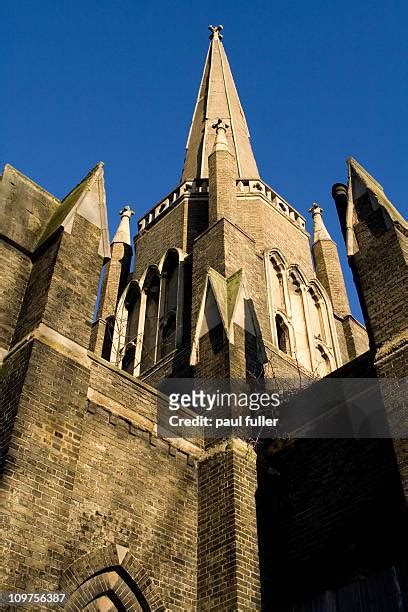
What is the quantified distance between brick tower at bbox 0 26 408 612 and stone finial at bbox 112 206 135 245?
11.9 metres

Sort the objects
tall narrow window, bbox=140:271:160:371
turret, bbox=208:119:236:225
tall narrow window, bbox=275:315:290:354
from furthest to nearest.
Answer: tall narrow window, bbox=275:315:290:354 < tall narrow window, bbox=140:271:160:371 < turret, bbox=208:119:236:225

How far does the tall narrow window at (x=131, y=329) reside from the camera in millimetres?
19750

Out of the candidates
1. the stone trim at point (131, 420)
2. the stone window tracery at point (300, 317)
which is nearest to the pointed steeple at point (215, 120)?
the stone window tracery at point (300, 317)

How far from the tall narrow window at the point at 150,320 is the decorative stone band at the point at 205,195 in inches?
136

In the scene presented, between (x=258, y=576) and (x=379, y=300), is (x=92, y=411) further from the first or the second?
(x=379, y=300)

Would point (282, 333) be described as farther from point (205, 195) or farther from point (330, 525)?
point (330, 525)

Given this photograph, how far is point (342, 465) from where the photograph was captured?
9.74 metres

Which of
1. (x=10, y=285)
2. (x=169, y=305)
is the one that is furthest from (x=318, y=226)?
(x=10, y=285)

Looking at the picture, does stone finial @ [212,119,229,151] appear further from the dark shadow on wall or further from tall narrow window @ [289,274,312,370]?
the dark shadow on wall

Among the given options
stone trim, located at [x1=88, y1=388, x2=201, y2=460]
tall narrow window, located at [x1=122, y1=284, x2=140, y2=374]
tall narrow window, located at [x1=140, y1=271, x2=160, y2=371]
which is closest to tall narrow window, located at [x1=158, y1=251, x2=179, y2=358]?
tall narrow window, located at [x1=140, y1=271, x2=160, y2=371]

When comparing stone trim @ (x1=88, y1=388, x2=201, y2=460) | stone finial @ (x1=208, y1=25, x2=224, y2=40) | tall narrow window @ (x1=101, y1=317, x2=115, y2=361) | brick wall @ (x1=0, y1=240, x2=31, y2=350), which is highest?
stone finial @ (x1=208, y1=25, x2=224, y2=40)

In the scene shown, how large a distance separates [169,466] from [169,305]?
976cm

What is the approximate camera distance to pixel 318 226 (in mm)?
25922

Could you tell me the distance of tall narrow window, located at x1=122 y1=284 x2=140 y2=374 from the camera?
1975 centimetres
